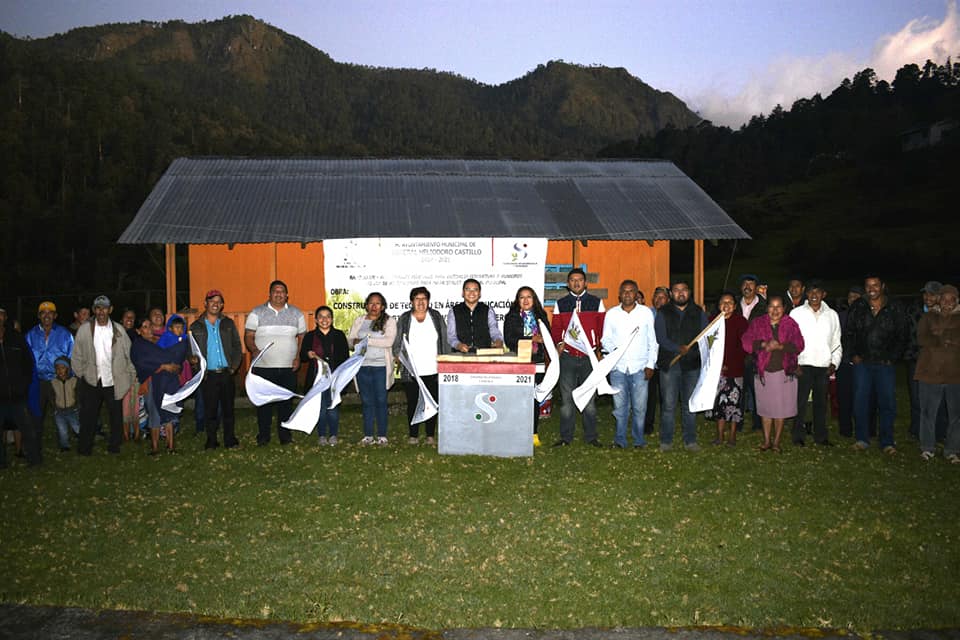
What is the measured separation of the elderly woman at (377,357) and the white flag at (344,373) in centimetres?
6

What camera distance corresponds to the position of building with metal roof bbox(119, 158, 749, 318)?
15930 mm

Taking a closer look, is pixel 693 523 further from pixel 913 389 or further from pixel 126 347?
pixel 126 347

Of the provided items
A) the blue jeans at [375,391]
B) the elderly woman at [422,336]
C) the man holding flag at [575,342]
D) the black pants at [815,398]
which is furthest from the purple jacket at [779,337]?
the blue jeans at [375,391]

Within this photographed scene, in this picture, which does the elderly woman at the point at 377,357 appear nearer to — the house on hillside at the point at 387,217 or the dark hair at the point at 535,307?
the dark hair at the point at 535,307

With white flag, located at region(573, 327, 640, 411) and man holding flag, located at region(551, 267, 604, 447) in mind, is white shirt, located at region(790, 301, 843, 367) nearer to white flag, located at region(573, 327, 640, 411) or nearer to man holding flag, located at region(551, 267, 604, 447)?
white flag, located at region(573, 327, 640, 411)

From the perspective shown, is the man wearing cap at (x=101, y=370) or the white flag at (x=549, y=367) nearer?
the man wearing cap at (x=101, y=370)

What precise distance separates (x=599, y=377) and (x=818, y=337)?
9.29ft

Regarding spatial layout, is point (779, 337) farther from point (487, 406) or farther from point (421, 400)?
point (421, 400)

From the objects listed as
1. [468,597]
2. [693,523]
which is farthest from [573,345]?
[468,597]

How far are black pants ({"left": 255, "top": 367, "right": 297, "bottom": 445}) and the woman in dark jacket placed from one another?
24 centimetres

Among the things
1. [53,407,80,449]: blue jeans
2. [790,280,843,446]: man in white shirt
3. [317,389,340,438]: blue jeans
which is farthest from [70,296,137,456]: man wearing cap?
[790,280,843,446]: man in white shirt

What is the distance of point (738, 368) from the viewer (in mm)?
10586

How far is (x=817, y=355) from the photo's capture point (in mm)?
10602

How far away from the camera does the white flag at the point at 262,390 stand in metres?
10.6
